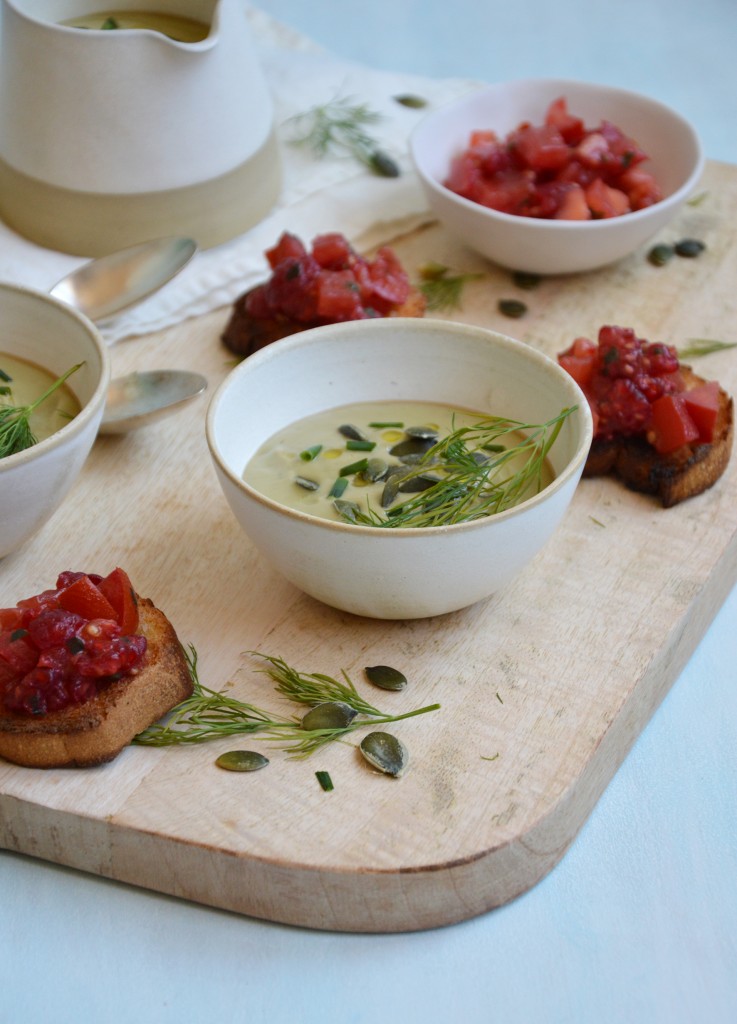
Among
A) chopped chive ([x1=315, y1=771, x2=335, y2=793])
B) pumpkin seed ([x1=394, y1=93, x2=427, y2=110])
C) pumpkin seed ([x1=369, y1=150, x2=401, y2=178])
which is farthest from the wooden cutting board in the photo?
pumpkin seed ([x1=394, y1=93, x2=427, y2=110])

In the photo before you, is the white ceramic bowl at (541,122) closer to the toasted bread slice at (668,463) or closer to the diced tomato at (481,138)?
the diced tomato at (481,138)

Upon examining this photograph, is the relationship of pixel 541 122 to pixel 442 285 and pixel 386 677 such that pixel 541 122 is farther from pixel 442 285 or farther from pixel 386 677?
pixel 386 677

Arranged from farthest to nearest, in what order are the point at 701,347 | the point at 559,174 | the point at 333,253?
the point at 559,174 < the point at 701,347 < the point at 333,253

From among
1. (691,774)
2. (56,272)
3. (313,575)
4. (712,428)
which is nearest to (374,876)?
(313,575)

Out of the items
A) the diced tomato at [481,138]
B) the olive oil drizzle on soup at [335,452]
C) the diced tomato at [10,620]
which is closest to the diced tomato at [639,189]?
the diced tomato at [481,138]

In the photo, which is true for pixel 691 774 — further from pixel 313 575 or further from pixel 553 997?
pixel 313 575

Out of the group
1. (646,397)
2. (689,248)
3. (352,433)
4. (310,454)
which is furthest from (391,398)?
(689,248)
